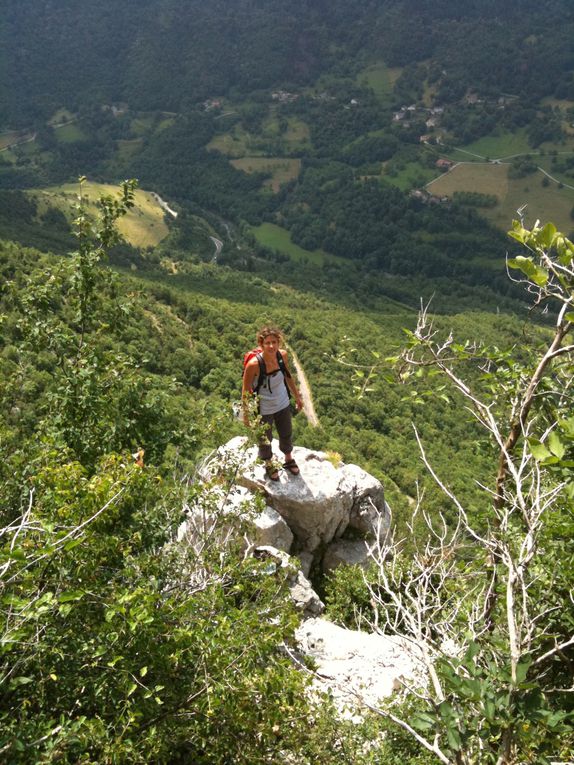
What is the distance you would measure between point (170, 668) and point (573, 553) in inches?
138

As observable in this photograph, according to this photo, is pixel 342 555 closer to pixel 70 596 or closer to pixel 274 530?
pixel 274 530

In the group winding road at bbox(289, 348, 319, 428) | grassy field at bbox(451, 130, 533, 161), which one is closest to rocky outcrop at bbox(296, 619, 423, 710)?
winding road at bbox(289, 348, 319, 428)

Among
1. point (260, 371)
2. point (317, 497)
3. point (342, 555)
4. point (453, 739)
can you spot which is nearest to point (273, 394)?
point (260, 371)

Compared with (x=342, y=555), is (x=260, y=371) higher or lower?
higher

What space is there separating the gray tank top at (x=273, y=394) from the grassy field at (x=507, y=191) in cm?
14919

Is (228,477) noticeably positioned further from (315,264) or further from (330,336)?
(315,264)

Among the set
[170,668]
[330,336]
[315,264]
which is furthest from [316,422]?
[315,264]

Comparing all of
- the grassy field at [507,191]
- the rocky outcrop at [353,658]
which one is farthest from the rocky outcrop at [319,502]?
the grassy field at [507,191]

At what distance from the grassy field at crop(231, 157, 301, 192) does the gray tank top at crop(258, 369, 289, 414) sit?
18729 cm

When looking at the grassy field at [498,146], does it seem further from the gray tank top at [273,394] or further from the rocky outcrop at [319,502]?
the gray tank top at [273,394]

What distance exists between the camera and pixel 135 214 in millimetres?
132500

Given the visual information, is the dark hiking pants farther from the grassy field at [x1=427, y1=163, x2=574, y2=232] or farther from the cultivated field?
→ the grassy field at [x1=427, y1=163, x2=574, y2=232]

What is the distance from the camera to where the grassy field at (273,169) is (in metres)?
188

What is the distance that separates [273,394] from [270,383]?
26 cm
